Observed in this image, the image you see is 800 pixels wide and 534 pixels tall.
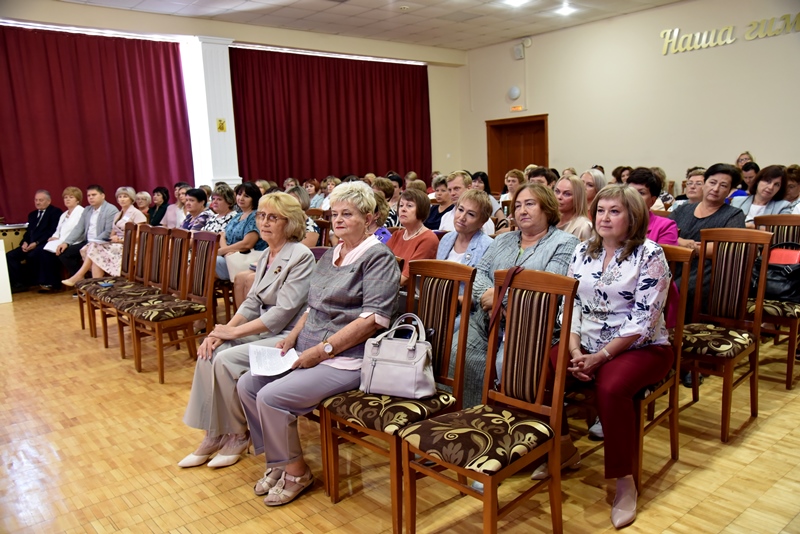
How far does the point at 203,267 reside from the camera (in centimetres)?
402

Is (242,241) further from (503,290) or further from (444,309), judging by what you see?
(503,290)

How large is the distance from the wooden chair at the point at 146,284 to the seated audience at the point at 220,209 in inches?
19.2

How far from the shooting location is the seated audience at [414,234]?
11.0ft

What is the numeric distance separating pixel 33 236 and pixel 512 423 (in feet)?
24.7

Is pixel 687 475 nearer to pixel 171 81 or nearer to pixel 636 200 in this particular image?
pixel 636 200

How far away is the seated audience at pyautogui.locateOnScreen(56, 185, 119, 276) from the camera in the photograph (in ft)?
22.3

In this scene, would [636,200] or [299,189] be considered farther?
[299,189]

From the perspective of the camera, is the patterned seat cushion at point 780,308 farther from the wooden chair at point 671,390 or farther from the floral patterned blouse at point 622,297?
the floral patterned blouse at point 622,297

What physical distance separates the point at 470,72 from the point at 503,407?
1051 cm

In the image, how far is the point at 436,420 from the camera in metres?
2.02

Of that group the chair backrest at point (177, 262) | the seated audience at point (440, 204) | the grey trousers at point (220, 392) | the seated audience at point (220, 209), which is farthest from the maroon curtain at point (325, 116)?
the grey trousers at point (220, 392)

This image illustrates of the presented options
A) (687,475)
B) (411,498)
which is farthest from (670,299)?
(411,498)

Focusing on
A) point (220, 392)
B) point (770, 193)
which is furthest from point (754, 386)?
point (220, 392)

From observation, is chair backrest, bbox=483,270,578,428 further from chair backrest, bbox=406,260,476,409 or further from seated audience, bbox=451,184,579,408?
seated audience, bbox=451,184,579,408
